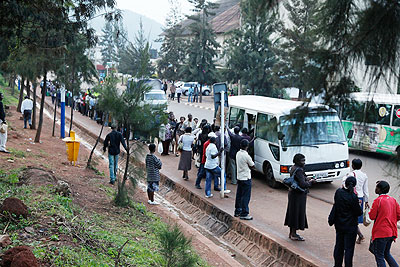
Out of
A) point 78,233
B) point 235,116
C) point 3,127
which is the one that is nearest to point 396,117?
point 235,116

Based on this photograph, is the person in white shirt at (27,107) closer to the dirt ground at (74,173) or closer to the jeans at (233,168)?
the dirt ground at (74,173)

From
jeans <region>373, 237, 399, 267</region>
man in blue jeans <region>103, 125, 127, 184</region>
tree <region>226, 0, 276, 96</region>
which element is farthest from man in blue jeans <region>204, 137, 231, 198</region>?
tree <region>226, 0, 276, 96</region>

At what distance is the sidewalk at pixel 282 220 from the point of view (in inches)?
321

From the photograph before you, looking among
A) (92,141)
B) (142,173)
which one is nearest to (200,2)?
(92,141)

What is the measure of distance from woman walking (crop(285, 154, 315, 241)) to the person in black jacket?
138 cm

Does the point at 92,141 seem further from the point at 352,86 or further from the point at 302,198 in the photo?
the point at 352,86

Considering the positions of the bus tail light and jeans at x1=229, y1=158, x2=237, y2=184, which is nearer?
the bus tail light

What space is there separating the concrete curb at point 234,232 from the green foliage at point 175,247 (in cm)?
339

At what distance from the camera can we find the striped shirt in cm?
1103

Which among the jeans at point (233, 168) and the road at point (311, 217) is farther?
the jeans at point (233, 168)

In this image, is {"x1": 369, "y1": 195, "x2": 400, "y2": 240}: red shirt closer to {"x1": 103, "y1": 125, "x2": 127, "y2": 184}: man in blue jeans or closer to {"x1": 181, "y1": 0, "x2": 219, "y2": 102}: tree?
{"x1": 103, "y1": 125, "x2": 127, "y2": 184}: man in blue jeans

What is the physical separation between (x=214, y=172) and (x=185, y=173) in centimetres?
238

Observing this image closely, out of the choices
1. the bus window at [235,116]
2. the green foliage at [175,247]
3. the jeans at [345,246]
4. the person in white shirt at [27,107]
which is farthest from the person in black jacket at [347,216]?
the person in white shirt at [27,107]

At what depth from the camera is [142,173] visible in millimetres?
10883
